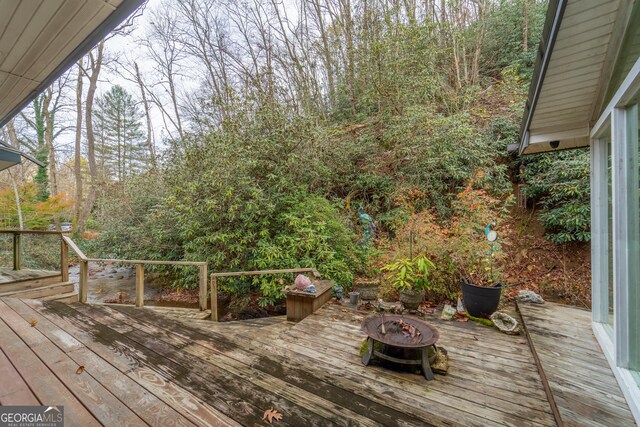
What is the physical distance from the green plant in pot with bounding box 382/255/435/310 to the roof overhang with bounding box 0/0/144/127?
12.2ft

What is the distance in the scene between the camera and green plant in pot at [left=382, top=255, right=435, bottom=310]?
350cm

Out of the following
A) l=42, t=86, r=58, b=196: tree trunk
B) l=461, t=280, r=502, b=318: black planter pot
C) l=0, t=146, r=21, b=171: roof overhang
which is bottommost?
l=461, t=280, r=502, b=318: black planter pot

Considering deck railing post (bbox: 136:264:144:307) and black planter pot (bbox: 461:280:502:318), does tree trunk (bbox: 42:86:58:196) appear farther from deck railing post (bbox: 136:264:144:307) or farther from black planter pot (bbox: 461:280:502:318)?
black planter pot (bbox: 461:280:502:318)

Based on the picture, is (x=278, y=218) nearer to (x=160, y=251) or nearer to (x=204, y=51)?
(x=160, y=251)

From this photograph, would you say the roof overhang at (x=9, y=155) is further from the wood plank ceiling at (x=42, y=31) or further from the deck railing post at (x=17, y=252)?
the wood plank ceiling at (x=42, y=31)

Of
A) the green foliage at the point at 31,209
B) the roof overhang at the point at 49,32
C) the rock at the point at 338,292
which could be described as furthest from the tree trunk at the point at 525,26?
the green foliage at the point at 31,209

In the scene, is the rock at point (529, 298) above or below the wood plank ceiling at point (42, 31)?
below

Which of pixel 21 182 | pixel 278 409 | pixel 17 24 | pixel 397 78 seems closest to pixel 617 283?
pixel 278 409

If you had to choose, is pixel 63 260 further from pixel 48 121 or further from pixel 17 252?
pixel 48 121

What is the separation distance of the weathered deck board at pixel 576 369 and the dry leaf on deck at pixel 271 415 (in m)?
1.85

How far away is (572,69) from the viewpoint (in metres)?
2.24

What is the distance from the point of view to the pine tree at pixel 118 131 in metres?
15.2

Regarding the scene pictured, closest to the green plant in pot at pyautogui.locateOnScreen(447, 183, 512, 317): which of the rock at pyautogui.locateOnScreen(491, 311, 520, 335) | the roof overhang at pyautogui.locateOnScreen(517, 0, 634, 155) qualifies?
the rock at pyautogui.locateOnScreen(491, 311, 520, 335)

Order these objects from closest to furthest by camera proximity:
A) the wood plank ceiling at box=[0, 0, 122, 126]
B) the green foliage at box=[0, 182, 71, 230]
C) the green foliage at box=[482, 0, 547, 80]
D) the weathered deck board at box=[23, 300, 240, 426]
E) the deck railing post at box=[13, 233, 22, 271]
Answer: the wood plank ceiling at box=[0, 0, 122, 126] → the weathered deck board at box=[23, 300, 240, 426] → the deck railing post at box=[13, 233, 22, 271] → the green foliage at box=[482, 0, 547, 80] → the green foliage at box=[0, 182, 71, 230]
